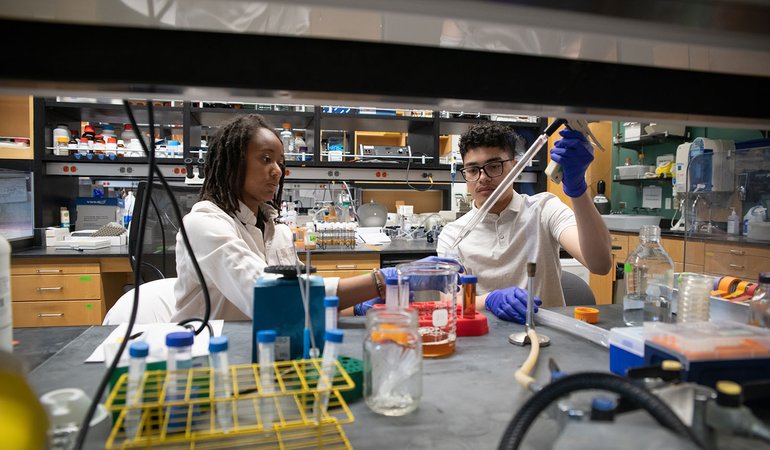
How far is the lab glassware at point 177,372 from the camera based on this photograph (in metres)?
0.56

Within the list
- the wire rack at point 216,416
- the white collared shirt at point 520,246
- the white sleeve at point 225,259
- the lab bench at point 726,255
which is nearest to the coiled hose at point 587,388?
the wire rack at point 216,416

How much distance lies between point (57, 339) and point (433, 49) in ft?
3.43

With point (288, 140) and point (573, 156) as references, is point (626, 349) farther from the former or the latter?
point (288, 140)

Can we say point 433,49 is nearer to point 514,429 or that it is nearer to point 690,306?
point 514,429

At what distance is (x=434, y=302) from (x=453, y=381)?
0.25 m

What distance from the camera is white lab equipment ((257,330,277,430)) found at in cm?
60

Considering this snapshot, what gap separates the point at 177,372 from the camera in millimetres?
589

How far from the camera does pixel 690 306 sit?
937 millimetres

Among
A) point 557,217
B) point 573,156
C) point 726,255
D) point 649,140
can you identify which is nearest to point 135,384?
point 573,156

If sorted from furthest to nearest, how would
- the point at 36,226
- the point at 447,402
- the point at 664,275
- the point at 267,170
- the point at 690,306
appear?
the point at 36,226, the point at 267,170, the point at 664,275, the point at 690,306, the point at 447,402

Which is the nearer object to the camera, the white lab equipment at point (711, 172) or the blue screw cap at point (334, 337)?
the blue screw cap at point (334, 337)

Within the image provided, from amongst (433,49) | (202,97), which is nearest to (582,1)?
(433,49)

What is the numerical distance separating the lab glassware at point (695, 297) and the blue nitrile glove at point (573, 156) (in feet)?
1.91

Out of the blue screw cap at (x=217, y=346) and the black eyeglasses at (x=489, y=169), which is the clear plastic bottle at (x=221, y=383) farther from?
the black eyeglasses at (x=489, y=169)
